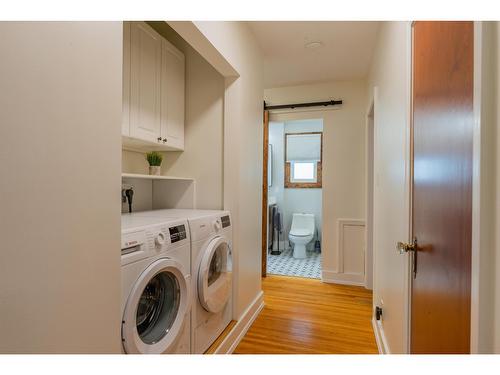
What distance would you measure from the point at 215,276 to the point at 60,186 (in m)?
1.35

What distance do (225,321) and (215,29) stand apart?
2.00 meters

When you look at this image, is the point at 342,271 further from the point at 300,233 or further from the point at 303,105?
the point at 303,105

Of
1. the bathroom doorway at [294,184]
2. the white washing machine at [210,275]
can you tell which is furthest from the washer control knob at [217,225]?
the bathroom doorway at [294,184]

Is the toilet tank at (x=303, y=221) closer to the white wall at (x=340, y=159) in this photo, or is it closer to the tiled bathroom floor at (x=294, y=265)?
the tiled bathroom floor at (x=294, y=265)

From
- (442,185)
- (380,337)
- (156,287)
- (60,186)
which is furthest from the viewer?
(380,337)

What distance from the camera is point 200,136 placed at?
91.4 inches

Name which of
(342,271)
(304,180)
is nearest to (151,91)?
(342,271)

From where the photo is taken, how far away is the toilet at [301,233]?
445 centimetres

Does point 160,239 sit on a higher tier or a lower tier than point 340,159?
lower

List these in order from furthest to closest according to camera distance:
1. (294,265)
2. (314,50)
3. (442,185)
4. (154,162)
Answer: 1. (294,265)
2. (314,50)
3. (154,162)
4. (442,185)

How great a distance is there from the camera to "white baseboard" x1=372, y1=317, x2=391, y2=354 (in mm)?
1870

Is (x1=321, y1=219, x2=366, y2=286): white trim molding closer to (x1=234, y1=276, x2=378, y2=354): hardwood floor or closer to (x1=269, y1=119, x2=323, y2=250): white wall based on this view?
(x1=234, y1=276, x2=378, y2=354): hardwood floor
